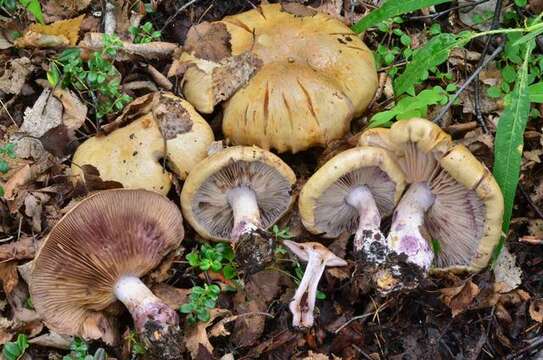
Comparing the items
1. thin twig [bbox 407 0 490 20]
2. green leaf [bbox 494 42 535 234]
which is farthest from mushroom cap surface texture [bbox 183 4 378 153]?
green leaf [bbox 494 42 535 234]

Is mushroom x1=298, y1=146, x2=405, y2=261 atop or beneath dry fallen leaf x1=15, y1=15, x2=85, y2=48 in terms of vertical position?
beneath

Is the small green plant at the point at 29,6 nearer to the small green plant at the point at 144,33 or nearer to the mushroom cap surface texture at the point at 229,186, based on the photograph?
the small green plant at the point at 144,33

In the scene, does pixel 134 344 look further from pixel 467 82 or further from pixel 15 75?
pixel 467 82

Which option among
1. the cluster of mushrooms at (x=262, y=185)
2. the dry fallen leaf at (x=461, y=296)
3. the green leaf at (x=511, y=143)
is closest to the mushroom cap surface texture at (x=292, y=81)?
the cluster of mushrooms at (x=262, y=185)

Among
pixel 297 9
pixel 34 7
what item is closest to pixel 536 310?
pixel 297 9

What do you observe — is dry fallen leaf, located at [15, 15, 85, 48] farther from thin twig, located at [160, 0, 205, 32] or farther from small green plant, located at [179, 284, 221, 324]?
small green plant, located at [179, 284, 221, 324]
